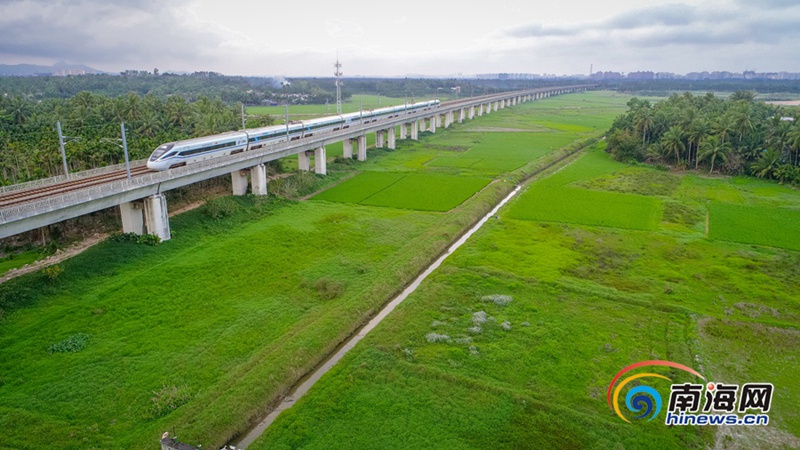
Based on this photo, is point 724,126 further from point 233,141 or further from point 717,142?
point 233,141

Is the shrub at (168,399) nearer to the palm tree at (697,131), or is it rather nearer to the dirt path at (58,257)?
the dirt path at (58,257)

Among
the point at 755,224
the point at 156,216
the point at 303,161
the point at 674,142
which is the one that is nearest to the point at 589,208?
the point at 755,224

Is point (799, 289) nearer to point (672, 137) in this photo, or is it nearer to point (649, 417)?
point (649, 417)

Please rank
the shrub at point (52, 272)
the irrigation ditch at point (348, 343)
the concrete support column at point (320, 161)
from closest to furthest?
the irrigation ditch at point (348, 343) → the shrub at point (52, 272) → the concrete support column at point (320, 161)

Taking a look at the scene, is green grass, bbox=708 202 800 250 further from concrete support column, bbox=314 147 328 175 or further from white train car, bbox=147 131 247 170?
white train car, bbox=147 131 247 170

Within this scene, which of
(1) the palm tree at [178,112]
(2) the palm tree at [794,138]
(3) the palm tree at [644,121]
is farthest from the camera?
(3) the palm tree at [644,121]

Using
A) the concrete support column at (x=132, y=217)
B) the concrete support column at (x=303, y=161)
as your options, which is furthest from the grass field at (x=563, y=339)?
the concrete support column at (x=303, y=161)

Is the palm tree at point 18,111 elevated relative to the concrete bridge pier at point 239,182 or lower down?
elevated

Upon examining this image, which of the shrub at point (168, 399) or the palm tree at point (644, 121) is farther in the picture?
the palm tree at point (644, 121)
